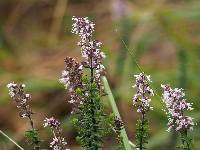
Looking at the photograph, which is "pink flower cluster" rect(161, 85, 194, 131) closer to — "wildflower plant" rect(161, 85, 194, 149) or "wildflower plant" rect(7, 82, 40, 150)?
"wildflower plant" rect(161, 85, 194, 149)

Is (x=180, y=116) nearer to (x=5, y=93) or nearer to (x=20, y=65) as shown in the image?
(x=5, y=93)

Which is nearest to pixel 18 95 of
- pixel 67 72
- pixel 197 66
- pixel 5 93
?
pixel 67 72

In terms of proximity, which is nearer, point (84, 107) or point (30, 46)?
point (84, 107)

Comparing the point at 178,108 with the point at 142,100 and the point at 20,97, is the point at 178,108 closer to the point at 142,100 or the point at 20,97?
the point at 142,100

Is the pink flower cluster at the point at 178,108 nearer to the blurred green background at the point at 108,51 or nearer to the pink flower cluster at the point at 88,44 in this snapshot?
the pink flower cluster at the point at 88,44

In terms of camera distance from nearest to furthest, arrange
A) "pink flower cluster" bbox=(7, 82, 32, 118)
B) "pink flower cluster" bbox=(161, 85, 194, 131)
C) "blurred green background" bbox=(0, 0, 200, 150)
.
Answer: "pink flower cluster" bbox=(161, 85, 194, 131), "pink flower cluster" bbox=(7, 82, 32, 118), "blurred green background" bbox=(0, 0, 200, 150)

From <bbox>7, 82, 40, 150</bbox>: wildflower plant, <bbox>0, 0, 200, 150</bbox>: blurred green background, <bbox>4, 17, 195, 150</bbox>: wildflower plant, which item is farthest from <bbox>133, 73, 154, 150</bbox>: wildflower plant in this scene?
<bbox>0, 0, 200, 150</bbox>: blurred green background

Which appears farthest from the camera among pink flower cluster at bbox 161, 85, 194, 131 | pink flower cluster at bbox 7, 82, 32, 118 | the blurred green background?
the blurred green background
